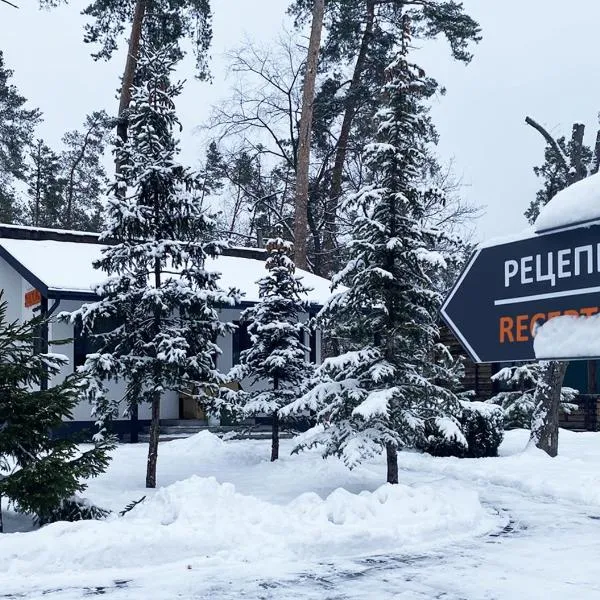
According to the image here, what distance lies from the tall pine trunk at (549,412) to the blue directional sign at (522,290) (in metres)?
16.7

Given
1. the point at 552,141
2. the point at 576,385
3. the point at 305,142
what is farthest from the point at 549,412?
the point at 576,385

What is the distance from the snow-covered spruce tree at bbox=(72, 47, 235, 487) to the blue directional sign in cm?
1160

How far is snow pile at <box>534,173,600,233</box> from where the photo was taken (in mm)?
1642

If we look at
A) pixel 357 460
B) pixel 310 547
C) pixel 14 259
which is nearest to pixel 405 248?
pixel 357 460

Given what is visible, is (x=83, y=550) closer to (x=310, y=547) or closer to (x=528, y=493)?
(x=310, y=547)

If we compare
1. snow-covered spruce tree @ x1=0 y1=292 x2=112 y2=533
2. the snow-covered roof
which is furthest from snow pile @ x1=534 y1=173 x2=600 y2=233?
the snow-covered roof

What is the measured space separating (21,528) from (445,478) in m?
7.73

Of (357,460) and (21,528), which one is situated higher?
(357,460)

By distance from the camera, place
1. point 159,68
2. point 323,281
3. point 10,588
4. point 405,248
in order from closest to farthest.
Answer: point 10,588, point 405,248, point 159,68, point 323,281

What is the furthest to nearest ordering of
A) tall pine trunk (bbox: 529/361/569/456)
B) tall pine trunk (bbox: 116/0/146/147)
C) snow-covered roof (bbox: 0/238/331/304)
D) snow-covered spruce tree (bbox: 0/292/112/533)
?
1. tall pine trunk (bbox: 116/0/146/147)
2. snow-covered roof (bbox: 0/238/331/304)
3. tall pine trunk (bbox: 529/361/569/456)
4. snow-covered spruce tree (bbox: 0/292/112/533)

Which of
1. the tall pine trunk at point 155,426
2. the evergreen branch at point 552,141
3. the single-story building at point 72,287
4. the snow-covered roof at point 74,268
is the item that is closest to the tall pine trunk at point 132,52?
the single-story building at point 72,287

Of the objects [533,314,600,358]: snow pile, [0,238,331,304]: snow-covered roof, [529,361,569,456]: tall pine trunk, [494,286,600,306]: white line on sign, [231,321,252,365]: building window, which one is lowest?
[529,361,569,456]: tall pine trunk

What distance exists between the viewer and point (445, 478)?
50.6ft

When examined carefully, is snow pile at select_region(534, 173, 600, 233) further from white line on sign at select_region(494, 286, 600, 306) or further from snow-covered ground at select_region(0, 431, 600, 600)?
snow-covered ground at select_region(0, 431, 600, 600)
